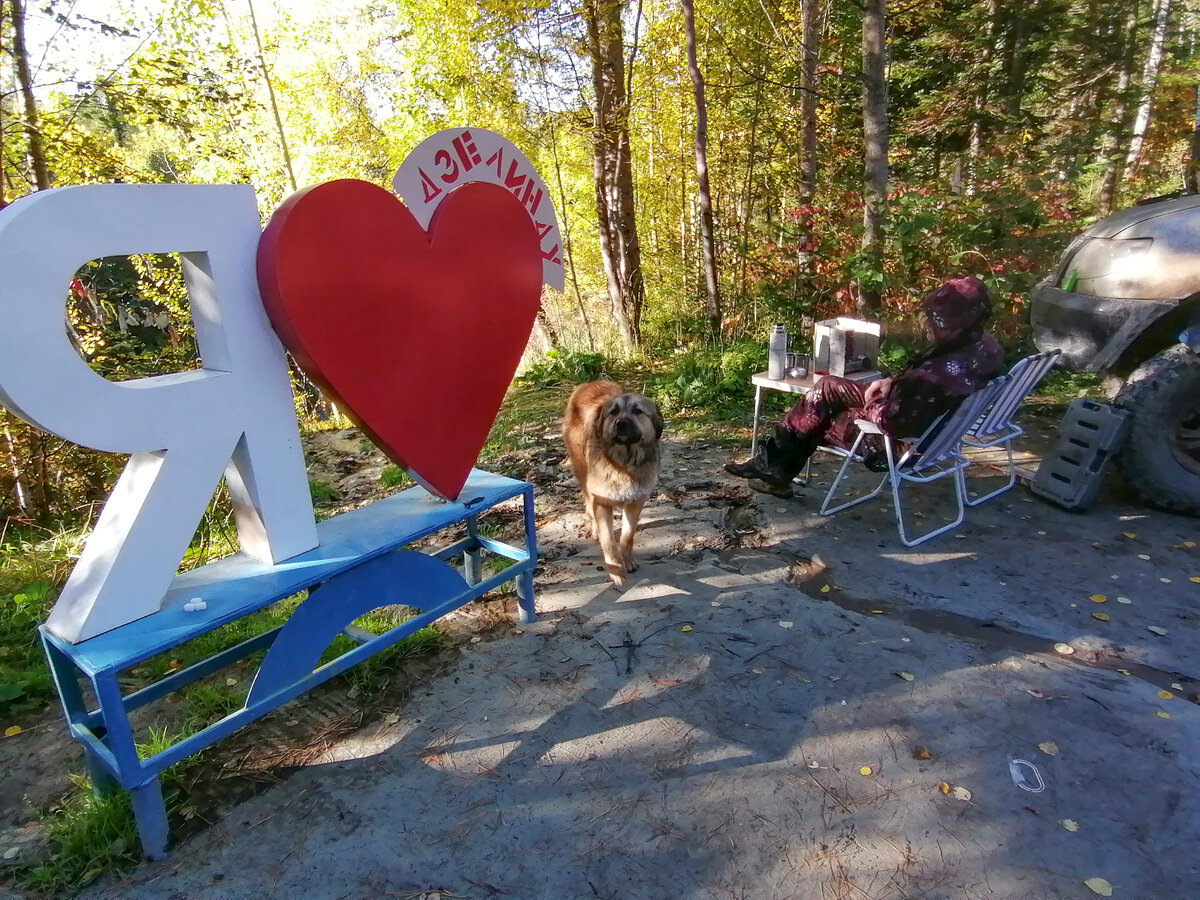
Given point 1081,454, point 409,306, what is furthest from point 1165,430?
point 409,306

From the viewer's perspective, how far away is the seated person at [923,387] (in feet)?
12.2

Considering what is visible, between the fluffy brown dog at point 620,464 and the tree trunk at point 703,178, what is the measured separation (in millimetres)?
4392

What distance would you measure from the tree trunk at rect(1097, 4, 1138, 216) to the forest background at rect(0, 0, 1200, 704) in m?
0.07

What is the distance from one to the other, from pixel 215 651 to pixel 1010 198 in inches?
305

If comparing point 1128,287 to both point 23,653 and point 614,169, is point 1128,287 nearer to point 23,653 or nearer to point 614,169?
point 614,169

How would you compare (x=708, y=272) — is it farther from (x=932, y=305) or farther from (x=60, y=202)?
(x=60, y=202)

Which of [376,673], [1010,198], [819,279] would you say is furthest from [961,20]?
[376,673]

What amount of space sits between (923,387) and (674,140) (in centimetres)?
872

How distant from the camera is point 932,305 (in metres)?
3.78

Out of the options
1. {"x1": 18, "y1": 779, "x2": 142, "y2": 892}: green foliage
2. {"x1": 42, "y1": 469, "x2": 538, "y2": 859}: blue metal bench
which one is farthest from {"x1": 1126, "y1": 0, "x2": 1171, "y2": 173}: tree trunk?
{"x1": 18, "y1": 779, "x2": 142, "y2": 892}: green foliage

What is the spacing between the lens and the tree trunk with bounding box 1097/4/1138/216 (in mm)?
10555

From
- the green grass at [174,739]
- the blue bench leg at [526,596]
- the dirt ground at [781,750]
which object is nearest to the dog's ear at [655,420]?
the dirt ground at [781,750]

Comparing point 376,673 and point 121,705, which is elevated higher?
point 121,705

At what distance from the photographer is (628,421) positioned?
3.54 metres
